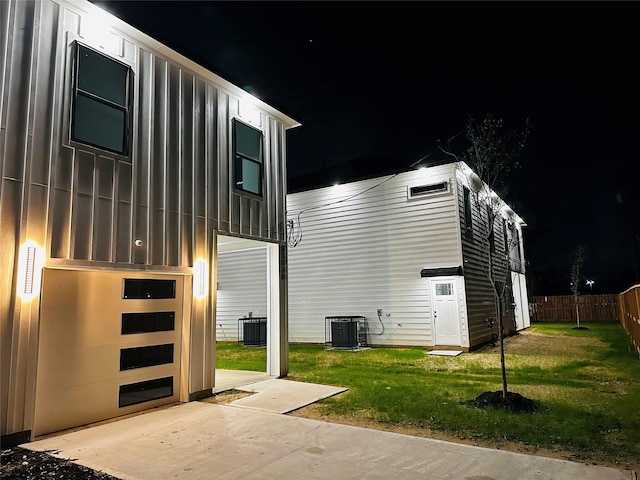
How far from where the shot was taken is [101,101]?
5.24 metres

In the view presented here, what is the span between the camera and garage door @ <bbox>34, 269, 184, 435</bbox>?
179 inches

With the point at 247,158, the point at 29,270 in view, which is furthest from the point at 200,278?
the point at 247,158

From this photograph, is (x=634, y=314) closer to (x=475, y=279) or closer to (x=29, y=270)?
(x=475, y=279)

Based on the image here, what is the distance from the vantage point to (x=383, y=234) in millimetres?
12727

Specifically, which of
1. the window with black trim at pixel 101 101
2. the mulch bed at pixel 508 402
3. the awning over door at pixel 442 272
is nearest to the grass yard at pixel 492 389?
the mulch bed at pixel 508 402

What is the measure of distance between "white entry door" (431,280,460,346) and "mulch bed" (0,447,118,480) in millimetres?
9821

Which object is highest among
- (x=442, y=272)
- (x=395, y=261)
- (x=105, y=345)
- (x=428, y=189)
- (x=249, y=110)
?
(x=249, y=110)

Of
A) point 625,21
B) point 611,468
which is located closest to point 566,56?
point 625,21

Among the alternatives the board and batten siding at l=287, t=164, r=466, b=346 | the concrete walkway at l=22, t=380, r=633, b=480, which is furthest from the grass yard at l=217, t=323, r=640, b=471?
the board and batten siding at l=287, t=164, r=466, b=346

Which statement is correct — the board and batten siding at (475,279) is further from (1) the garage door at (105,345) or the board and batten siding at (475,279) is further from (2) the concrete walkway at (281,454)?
(1) the garage door at (105,345)

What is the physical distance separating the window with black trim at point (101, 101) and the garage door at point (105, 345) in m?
1.75

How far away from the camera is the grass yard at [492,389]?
4.11m

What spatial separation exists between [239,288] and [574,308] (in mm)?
21871

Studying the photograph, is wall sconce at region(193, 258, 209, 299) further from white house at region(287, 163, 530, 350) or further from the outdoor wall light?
white house at region(287, 163, 530, 350)
